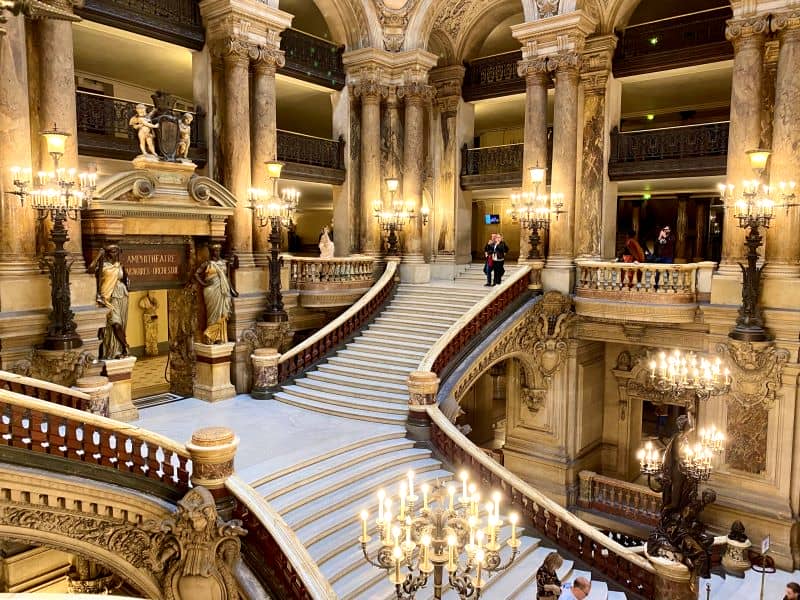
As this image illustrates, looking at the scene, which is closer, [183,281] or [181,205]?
[181,205]

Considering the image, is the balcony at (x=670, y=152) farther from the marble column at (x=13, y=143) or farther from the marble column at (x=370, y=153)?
the marble column at (x=13, y=143)

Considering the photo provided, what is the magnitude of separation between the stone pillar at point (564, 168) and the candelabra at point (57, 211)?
32.9ft

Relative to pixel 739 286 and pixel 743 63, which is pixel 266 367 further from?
pixel 743 63

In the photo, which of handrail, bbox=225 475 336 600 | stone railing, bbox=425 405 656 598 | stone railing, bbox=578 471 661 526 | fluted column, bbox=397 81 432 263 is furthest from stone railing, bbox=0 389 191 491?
stone railing, bbox=578 471 661 526

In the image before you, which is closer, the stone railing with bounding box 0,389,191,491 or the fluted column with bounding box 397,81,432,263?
the stone railing with bounding box 0,389,191,491

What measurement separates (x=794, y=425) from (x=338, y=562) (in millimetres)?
9131

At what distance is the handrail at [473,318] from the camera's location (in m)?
11.6

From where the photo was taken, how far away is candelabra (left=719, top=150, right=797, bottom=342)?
11195 millimetres

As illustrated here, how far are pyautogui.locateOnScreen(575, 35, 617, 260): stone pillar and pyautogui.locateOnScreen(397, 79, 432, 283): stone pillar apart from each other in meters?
4.17

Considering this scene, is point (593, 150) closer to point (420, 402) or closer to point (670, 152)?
point (670, 152)

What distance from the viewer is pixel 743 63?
1222 cm

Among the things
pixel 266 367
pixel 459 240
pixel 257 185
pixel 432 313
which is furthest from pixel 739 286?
pixel 257 185

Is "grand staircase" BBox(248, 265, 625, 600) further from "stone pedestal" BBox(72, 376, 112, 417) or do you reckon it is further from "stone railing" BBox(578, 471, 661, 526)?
"stone railing" BBox(578, 471, 661, 526)

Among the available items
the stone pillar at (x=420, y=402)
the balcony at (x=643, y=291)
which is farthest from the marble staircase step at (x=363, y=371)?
the balcony at (x=643, y=291)
